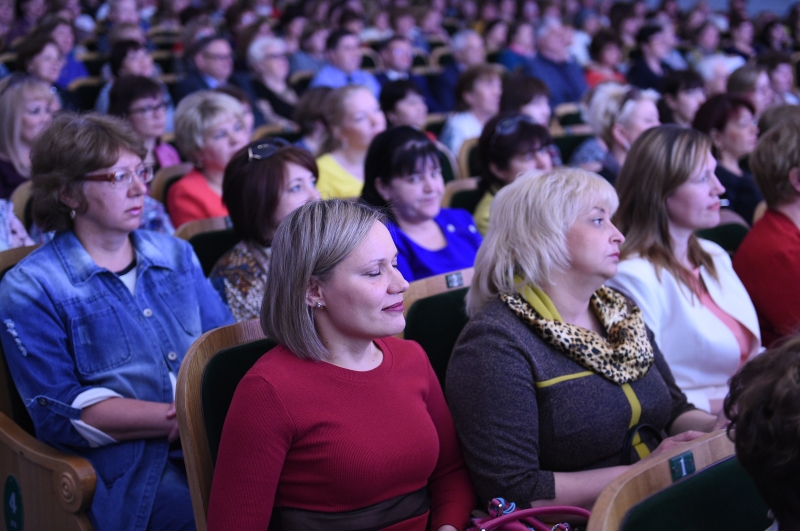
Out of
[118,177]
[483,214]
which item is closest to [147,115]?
[483,214]

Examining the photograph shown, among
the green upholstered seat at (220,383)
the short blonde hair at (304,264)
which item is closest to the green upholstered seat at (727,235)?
the short blonde hair at (304,264)

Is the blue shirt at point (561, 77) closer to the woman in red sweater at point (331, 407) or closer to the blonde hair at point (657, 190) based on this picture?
the blonde hair at point (657, 190)

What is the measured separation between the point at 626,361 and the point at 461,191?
5.72 ft

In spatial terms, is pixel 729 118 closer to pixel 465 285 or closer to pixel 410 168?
pixel 410 168

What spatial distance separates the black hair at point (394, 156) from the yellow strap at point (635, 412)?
112 centimetres

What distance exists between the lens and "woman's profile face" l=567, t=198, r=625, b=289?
1.82 m

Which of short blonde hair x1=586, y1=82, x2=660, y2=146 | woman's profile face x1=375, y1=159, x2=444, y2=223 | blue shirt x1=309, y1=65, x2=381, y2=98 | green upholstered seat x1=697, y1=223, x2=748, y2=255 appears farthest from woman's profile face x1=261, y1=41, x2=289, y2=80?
green upholstered seat x1=697, y1=223, x2=748, y2=255

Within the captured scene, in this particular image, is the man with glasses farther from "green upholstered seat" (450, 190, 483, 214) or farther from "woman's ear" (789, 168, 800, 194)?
"woman's ear" (789, 168, 800, 194)

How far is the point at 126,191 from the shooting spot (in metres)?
1.97

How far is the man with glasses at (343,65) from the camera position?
618 centimetres

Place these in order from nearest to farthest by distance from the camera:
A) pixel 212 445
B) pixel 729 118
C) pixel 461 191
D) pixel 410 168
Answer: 1. pixel 212 445
2. pixel 410 168
3. pixel 461 191
4. pixel 729 118

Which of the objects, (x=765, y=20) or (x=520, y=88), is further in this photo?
(x=765, y=20)

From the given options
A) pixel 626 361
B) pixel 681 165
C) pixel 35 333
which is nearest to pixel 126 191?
pixel 35 333

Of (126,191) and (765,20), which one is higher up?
(126,191)
